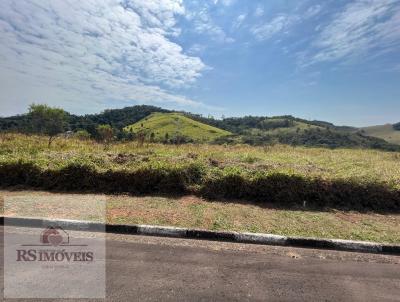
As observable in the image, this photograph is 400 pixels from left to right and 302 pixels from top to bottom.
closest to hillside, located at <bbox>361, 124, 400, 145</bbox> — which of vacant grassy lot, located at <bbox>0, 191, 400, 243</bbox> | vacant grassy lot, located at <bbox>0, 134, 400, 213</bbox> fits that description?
vacant grassy lot, located at <bbox>0, 134, 400, 213</bbox>

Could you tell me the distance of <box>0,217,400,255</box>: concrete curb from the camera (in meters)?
5.20

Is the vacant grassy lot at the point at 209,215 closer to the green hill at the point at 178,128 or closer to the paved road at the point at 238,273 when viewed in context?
the paved road at the point at 238,273

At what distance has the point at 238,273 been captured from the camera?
13.2 ft

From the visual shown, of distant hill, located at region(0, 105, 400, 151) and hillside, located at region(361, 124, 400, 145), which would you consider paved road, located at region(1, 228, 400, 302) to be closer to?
distant hill, located at region(0, 105, 400, 151)

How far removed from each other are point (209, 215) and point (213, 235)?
103 cm

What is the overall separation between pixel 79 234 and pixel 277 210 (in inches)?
169

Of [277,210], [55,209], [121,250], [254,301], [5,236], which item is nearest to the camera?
[254,301]

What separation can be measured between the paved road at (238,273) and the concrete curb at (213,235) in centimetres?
21

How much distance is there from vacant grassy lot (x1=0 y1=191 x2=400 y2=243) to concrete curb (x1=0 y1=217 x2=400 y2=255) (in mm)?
239

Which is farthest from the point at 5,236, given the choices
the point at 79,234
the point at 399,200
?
the point at 399,200

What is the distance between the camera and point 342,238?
17.9 ft

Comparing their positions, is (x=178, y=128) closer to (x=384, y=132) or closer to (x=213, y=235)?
(x=213, y=235)

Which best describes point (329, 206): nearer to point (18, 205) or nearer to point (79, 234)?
point (79, 234)

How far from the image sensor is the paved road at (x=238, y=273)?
350 cm
